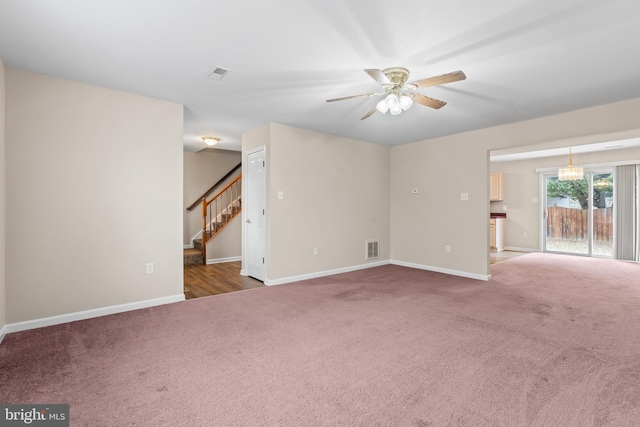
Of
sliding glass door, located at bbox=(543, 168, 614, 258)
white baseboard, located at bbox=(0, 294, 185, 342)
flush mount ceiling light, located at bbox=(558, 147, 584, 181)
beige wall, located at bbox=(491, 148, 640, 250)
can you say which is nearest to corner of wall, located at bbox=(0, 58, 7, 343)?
white baseboard, located at bbox=(0, 294, 185, 342)

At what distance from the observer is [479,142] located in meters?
4.96

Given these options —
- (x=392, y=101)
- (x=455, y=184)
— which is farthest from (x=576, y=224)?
(x=392, y=101)

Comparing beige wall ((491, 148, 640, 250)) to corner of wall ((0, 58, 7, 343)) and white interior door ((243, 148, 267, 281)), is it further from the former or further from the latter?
corner of wall ((0, 58, 7, 343))

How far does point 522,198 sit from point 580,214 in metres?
1.29

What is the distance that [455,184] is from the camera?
531cm

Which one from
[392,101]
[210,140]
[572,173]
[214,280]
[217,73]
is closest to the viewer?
[392,101]

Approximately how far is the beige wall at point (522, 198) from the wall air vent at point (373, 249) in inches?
193

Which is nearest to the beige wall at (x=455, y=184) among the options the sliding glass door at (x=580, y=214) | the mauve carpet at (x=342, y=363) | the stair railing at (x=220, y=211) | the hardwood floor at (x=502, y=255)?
the mauve carpet at (x=342, y=363)

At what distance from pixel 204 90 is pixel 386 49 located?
78.1 inches

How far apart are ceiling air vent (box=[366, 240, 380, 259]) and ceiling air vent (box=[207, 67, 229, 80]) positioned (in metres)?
3.99

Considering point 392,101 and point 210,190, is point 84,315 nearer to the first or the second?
point 392,101

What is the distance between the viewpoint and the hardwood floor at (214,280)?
4.24 metres

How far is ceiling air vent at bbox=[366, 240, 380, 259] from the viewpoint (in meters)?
5.91

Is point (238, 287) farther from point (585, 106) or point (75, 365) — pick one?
point (585, 106)
